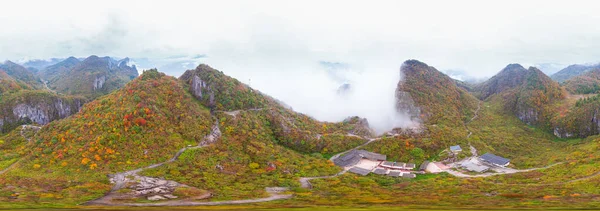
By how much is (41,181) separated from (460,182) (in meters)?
111

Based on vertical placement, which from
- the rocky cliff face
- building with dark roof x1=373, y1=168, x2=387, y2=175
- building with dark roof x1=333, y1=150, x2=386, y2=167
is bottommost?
building with dark roof x1=373, y1=168, x2=387, y2=175

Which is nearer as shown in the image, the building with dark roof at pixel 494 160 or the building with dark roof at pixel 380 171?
the building with dark roof at pixel 380 171

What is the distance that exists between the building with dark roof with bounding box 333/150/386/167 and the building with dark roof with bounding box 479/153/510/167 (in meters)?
34.0

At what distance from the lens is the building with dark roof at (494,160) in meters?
109

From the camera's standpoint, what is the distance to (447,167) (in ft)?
362

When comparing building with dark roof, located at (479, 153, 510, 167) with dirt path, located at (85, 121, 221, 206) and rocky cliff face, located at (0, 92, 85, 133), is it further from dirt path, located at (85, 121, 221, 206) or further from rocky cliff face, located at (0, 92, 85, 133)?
rocky cliff face, located at (0, 92, 85, 133)

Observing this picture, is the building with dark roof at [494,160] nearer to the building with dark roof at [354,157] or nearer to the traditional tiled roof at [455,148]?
the traditional tiled roof at [455,148]

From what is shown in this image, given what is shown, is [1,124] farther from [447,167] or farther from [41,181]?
[447,167]

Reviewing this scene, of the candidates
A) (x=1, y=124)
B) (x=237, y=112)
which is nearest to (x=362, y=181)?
(x=237, y=112)

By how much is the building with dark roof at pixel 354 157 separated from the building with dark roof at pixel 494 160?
34.0 m

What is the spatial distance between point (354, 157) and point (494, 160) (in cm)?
4713

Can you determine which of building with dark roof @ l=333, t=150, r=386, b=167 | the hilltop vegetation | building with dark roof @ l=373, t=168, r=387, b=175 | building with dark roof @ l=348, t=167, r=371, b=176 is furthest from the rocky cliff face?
building with dark roof @ l=373, t=168, r=387, b=175

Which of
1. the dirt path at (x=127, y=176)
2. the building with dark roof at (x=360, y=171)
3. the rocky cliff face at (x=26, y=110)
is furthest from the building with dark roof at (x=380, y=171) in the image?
the rocky cliff face at (x=26, y=110)

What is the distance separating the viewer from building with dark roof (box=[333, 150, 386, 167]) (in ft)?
380
